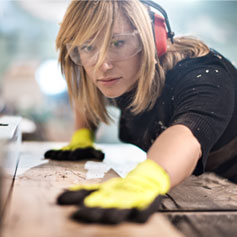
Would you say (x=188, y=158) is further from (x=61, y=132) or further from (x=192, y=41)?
(x=61, y=132)

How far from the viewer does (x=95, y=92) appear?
1386 millimetres

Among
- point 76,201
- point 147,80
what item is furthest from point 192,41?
point 76,201

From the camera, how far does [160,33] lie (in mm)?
1153

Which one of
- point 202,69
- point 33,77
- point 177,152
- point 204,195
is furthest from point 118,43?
point 33,77

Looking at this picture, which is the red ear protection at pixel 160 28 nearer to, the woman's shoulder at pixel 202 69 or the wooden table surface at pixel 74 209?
the woman's shoulder at pixel 202 69

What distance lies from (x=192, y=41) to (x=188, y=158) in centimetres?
54

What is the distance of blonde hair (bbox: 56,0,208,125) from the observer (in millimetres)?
1081

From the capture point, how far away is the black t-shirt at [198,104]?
0.95m

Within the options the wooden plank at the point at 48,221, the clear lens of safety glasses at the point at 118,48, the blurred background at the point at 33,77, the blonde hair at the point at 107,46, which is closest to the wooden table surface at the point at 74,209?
the wooden plank at the point at 48,221

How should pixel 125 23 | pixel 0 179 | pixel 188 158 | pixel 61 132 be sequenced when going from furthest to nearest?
pixel 61 132 → pixel 125 23 → pixel 188 158 → pixel 0 179

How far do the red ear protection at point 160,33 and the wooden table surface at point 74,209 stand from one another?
464 millimetres

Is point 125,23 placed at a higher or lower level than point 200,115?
higher

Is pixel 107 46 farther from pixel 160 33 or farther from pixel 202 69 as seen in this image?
pixel 202 69

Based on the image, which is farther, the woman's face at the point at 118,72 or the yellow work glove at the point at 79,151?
the yellow work glove at the point at 79,151
